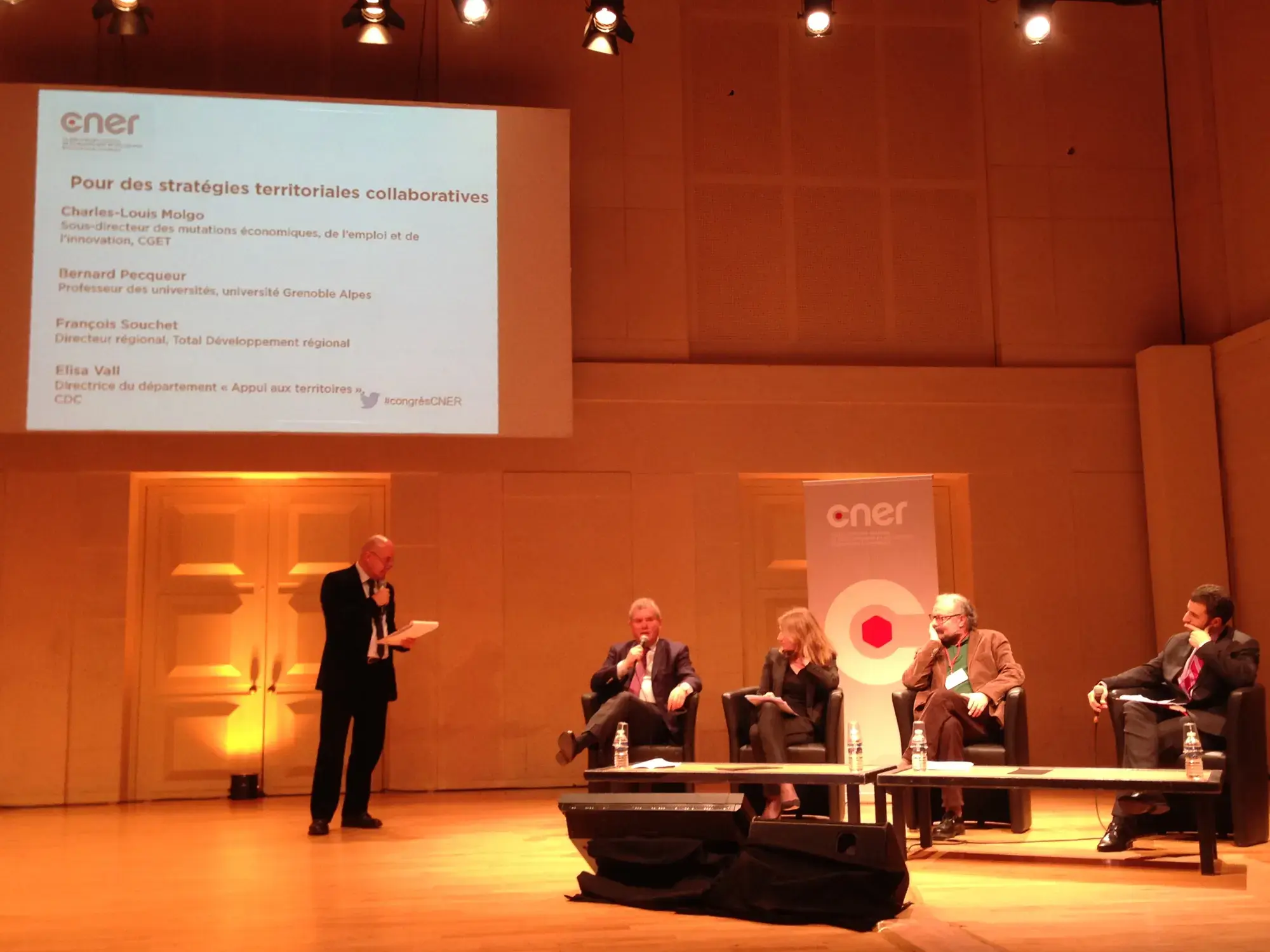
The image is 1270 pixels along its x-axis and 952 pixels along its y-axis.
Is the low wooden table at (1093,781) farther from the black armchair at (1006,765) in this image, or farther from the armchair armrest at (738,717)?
the armchair armrest at (738,717)

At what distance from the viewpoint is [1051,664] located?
769 cm

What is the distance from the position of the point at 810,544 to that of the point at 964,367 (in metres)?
1.81

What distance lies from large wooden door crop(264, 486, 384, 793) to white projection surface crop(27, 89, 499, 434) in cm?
80

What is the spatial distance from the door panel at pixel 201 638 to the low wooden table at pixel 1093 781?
418 centimetres

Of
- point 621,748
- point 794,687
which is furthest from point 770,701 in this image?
point 621,748

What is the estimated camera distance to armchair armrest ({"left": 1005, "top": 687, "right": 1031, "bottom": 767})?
545cm

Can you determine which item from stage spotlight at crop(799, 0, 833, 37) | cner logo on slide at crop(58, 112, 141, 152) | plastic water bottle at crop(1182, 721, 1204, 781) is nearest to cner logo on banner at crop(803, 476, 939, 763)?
plastic water bottle at crop(1182, 721, 1204, 781)

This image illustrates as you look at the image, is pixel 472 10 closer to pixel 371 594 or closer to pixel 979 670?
pixel 371 594

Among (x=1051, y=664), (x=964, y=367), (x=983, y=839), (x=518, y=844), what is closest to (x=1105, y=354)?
(x=964, y=367)

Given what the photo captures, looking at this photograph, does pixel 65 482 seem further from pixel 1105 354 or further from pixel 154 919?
pixel 1105 354

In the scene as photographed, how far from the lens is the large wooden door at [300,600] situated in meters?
7.34

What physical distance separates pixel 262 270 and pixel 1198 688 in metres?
5.15

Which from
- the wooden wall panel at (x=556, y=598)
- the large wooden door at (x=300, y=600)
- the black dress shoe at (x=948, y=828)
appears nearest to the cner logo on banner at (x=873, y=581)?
the wooden wall panel at (x=556, y=598)

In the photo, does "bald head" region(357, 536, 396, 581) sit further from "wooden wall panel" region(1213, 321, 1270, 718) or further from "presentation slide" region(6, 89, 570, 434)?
"wooden wall panel" region(1213, 321, 1270, 718)
